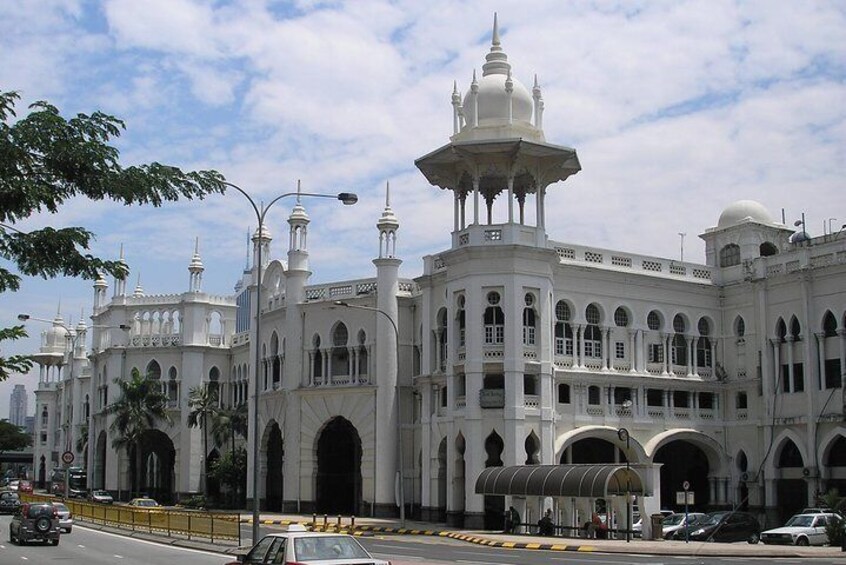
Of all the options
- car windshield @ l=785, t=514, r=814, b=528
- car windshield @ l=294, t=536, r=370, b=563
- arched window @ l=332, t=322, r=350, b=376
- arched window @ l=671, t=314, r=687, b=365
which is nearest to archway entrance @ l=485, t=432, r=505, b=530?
arched window @ l=671, t=314, r=687, b=365

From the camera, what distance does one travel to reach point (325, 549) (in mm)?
17922

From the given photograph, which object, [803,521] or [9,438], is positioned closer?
[803,521]

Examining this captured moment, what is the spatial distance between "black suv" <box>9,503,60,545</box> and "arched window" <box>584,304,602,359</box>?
82.2ft

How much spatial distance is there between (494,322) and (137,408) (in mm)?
34594

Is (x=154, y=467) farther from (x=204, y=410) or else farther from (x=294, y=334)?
(x=294, y=334)

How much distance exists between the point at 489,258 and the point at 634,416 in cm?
1069

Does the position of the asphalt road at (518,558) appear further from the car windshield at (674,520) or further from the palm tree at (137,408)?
the palm tree at (137,408)

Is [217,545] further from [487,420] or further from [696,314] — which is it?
[696,314]

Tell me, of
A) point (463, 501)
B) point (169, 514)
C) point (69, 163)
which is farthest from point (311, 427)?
point (69, 163)

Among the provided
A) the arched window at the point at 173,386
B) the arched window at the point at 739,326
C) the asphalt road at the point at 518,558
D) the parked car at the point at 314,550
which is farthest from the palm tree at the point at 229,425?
the parked car at the point at 314,550

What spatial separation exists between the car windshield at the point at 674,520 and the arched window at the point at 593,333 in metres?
9.61

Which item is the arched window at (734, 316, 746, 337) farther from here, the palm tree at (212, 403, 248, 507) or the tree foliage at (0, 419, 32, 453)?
the tree foliage at (0, 419, 32, 453)

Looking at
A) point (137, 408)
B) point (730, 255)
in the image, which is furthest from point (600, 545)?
point (137, 408)

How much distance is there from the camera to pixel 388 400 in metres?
56.4
